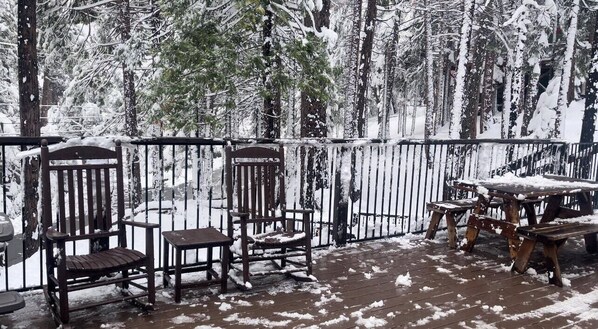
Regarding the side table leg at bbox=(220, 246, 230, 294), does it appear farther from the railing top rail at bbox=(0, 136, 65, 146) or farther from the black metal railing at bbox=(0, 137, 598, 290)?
the railing top rail at bbox=(0, 136, 65, 146)

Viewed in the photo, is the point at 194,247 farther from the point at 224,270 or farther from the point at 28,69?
the point at 28,69

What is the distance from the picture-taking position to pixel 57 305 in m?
2.97

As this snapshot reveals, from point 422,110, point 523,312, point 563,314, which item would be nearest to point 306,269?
point 523,312

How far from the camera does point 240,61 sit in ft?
23.0

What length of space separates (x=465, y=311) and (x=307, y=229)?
1364mm

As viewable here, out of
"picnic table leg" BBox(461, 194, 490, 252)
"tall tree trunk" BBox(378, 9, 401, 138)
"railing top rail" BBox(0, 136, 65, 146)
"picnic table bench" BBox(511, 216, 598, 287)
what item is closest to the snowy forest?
"tall tree trunk" BBox(378, 9, 401, 138)

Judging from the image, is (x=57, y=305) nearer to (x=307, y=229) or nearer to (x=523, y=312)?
(x=307, y=229)

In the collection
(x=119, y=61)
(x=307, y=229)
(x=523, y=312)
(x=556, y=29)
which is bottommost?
(x=523, y=312)

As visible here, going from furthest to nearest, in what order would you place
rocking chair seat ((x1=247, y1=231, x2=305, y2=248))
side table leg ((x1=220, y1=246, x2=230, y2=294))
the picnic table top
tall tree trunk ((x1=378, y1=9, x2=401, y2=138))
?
1. tall tree trunk ((x1=378, y1=9, x2=401, y2=138))
2. the picnic table top
3. rocking chair seat ((x1=247, y1=231, x2=305, y2=248))
4. side table leg ((x1=220, y1=246, x2=230, y2=294))

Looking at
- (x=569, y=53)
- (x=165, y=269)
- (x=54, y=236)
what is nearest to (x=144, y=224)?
(x=54, y=236)

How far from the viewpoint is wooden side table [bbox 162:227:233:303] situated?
10.8ft

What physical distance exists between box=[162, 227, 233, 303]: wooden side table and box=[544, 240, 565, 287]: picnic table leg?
9.34 feet

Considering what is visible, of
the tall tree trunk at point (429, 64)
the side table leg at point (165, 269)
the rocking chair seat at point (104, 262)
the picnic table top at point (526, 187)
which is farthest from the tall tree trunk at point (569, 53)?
the rocking chair seat at point (104, 262)

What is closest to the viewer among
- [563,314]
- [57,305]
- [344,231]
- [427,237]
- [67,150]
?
[57,305]
